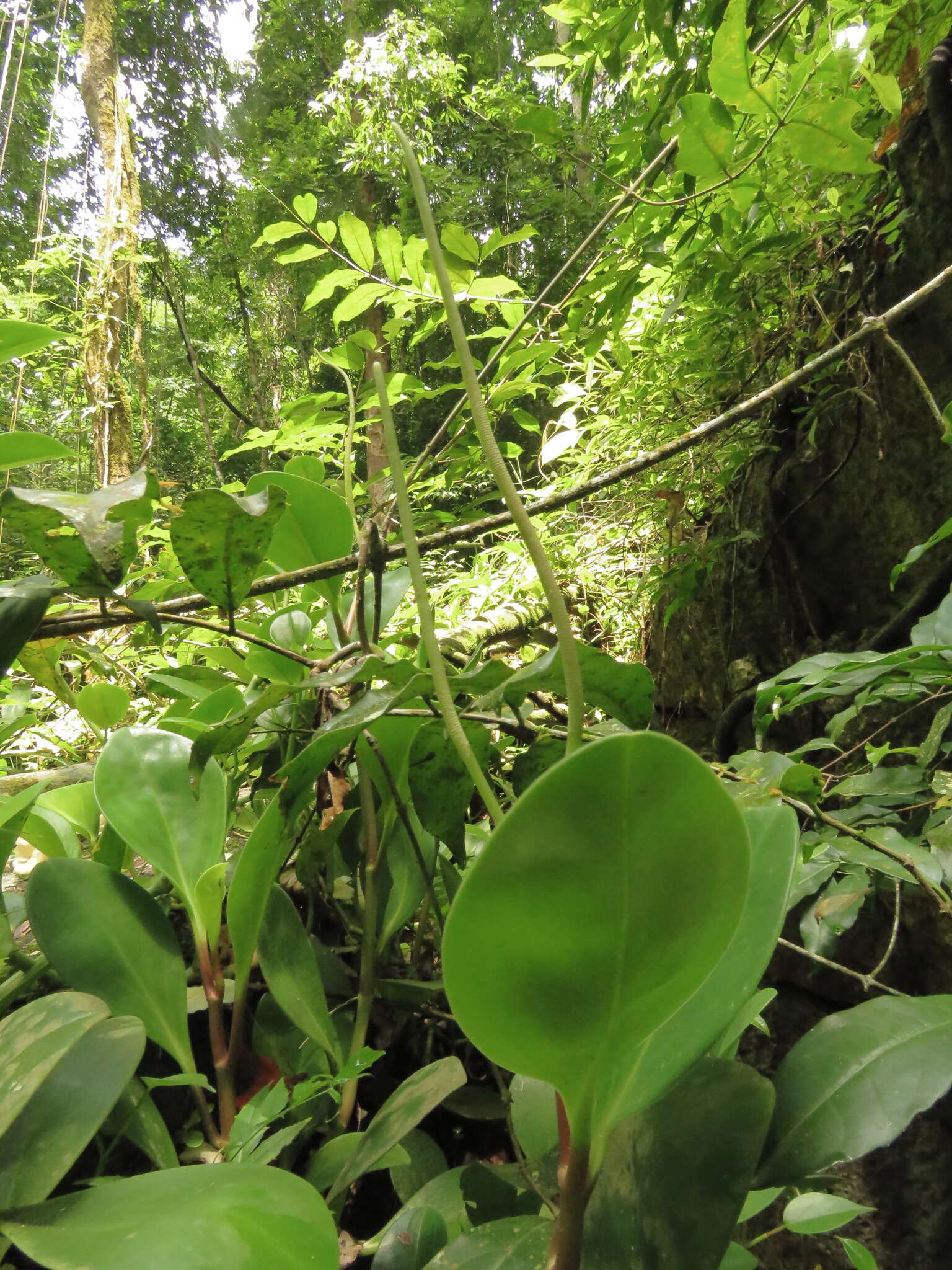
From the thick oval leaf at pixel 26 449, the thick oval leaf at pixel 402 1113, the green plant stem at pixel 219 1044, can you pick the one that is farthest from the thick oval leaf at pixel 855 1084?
the thick oval leaf at pixel 26 449

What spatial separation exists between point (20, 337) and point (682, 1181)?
1.29ft

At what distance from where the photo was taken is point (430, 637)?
0.21 metres

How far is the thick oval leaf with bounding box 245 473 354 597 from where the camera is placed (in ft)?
1.18

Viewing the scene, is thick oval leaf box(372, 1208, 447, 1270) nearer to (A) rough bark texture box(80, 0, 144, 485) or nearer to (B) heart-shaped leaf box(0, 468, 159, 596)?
(B) heart-shaped leaf box(0, 468, 159, 596)

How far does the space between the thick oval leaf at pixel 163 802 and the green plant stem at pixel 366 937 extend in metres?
0.08

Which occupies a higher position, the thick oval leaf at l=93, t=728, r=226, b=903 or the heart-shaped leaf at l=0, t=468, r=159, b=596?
the heart-shaped leaf at l=0, t=468, r=159, b=596

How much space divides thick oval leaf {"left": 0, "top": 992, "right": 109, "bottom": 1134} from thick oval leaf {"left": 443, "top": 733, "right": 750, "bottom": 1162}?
5.7 inches

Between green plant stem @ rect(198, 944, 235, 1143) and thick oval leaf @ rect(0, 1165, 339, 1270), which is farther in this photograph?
green plant stem @ rect(198, 944, 235, 1143)

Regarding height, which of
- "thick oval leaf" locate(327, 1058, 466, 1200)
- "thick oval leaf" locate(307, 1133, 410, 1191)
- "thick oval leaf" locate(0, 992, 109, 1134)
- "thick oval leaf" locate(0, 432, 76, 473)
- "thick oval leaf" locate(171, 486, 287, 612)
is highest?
"thick oval leaf" locate(0, 432, 76, 473)

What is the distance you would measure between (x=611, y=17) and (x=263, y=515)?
0.69 metres

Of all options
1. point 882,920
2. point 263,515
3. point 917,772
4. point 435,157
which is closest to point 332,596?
point 263,515

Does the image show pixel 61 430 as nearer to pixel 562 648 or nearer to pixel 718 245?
pixel 718 245

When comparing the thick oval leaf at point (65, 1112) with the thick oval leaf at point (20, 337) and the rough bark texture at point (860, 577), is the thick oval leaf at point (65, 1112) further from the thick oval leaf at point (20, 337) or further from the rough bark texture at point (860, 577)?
the rough bark texture at point (860, 577)

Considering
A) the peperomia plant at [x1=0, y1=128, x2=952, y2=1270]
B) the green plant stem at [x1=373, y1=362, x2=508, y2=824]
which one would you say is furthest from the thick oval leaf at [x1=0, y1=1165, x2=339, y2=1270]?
the green plant stem at [x1=373, y1=362, x2=508, y2=824]
